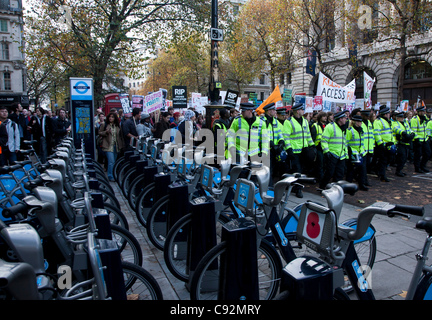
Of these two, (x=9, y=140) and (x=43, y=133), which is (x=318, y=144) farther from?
(x=43, y=133)

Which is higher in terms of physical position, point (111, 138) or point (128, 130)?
point (128, 130)

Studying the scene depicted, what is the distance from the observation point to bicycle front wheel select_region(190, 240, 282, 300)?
105 inches

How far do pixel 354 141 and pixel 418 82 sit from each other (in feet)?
69.2

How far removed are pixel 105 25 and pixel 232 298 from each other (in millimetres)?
14669

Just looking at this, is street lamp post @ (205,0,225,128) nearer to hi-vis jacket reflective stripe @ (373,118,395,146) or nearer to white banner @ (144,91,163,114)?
white banner @ (144,91,163,114)

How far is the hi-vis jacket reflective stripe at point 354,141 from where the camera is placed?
788 centimetres

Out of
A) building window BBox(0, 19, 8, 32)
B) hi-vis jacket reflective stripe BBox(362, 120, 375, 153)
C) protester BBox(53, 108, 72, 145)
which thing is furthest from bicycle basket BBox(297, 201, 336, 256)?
building window BBox(0, 19, 8, 32)

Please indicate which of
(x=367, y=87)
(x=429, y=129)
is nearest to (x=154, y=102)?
(x=367, y=87)

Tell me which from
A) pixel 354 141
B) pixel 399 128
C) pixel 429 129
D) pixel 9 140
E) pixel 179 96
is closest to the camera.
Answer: pixel 354 141

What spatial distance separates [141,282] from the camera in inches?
102

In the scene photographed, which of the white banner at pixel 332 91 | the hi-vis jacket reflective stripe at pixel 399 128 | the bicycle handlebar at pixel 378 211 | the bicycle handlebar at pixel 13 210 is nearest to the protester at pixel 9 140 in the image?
the bicycle handlebar at pixel 13 210

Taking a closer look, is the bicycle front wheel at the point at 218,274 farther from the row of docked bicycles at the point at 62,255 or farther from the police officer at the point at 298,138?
the police officer at the point at 298,138
